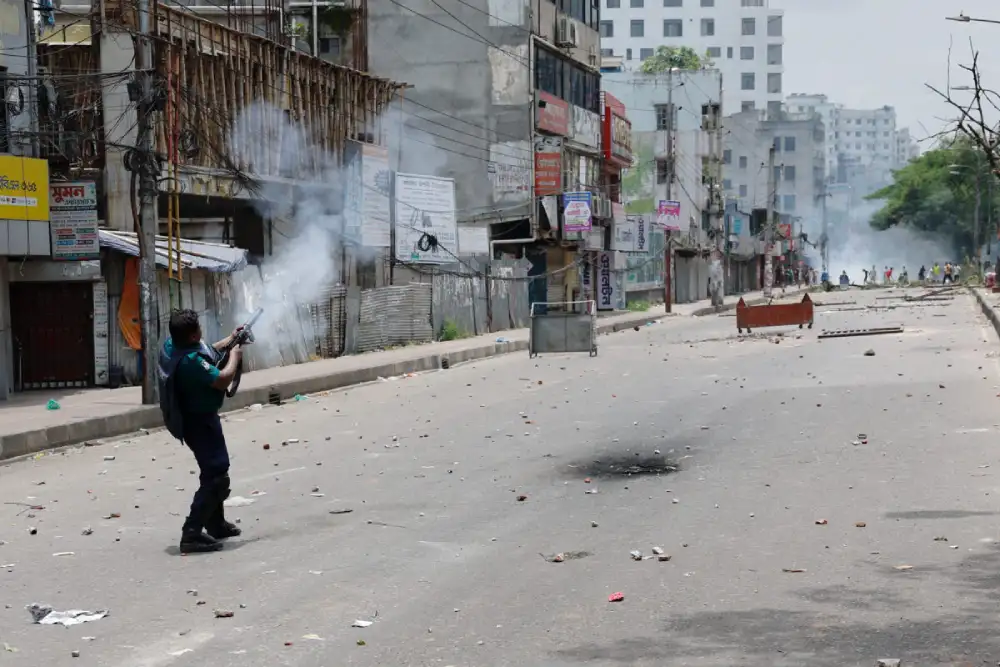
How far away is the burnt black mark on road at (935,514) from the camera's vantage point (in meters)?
8.77

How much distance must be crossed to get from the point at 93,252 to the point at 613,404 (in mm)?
9297

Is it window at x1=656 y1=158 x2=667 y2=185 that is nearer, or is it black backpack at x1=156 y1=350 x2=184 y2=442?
black backpack at x1=156 y1=350 x2=184 y2=442

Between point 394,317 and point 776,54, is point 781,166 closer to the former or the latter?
point 776,54

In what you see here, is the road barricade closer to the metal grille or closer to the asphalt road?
the metal grille

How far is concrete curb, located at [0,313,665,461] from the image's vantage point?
1509 centimetres

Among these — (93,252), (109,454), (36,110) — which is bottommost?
(109,454)

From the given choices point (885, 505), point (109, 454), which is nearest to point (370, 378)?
point (109, 454)

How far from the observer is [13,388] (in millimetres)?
21578

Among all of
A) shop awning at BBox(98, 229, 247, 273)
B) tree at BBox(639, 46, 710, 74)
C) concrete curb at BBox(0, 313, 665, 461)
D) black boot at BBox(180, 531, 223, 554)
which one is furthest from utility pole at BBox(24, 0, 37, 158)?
tree at BBox(639, 46, 710, 74)

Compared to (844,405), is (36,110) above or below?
above

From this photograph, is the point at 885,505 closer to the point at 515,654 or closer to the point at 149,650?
the point at 515,654

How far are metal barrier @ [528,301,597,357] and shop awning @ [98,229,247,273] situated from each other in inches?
268

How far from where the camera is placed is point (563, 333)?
92.6 feet

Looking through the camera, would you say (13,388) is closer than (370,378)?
Yes
